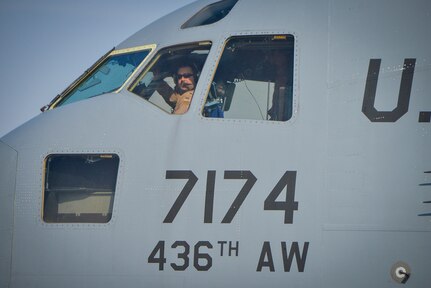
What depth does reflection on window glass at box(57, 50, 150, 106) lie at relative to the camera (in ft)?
23.3

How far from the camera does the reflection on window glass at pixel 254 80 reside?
6637mm

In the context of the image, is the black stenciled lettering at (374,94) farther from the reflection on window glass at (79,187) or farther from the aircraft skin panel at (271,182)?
the reflection on window glass at (79,187)

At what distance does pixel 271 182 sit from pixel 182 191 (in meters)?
0.99

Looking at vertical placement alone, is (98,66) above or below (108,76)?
above

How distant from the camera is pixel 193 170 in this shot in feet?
20.7

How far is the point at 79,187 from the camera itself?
6605mm

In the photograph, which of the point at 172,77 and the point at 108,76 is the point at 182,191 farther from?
the point at 108,76

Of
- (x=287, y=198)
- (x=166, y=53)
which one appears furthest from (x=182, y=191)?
(x=166, y=53)

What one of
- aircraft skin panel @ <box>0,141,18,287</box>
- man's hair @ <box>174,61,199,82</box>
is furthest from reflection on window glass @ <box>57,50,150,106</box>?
aircraft skin panel @ <box>0,141,18,287</box>

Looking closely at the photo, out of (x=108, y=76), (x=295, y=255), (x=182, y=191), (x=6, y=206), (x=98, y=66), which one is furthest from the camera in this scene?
(x=98, y=66)

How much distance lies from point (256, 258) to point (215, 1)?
→ 3.45 m

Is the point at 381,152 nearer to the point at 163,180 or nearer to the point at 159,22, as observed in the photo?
the point at 163,180

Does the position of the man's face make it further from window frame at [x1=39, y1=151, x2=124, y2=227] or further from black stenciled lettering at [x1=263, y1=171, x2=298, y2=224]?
black stenciled lettering at [x1=263, y1=171, x2=298, y2=224]

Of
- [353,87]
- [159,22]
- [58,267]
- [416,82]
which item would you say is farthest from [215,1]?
[58,267]
